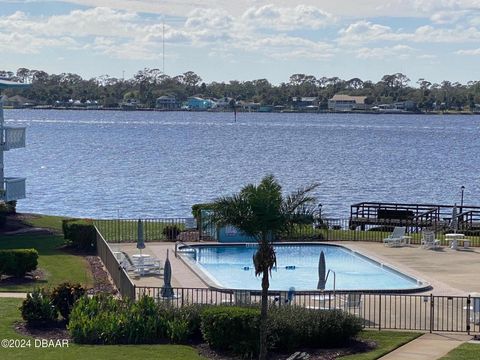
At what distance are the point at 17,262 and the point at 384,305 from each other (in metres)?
12.6

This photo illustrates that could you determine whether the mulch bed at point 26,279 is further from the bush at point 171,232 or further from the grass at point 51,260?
the bush at point 171,232

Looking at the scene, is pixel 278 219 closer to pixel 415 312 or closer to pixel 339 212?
pixel 415 312

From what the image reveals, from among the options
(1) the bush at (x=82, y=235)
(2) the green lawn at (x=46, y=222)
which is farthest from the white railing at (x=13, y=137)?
(1) the bush at (x=82, y=235)

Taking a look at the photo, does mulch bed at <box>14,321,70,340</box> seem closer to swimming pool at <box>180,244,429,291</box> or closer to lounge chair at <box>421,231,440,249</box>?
swimming pool at <box>180,244,429,291</box>

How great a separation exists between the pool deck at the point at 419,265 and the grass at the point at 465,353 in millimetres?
7553

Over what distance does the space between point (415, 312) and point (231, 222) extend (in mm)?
7657

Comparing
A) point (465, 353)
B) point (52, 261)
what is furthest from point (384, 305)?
point (52, 261)

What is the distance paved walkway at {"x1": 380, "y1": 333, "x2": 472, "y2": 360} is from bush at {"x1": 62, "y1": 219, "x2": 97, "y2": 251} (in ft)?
60.8

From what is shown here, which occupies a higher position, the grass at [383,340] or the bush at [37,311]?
the bush at [37,311]

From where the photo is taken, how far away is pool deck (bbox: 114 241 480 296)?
32969 mm

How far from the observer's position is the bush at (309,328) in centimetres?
2377

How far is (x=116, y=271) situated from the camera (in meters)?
32.1

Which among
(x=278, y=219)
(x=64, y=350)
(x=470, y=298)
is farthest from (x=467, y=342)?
(x=64, y=350)

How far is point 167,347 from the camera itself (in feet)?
78.2
